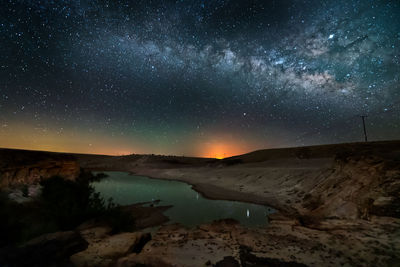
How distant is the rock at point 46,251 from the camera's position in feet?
17.8

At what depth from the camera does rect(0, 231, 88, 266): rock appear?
5.43 metres

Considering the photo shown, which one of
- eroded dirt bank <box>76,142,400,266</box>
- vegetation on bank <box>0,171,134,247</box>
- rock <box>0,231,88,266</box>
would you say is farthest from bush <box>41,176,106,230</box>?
eroded dirt bank <box>76,142,400,266</box>

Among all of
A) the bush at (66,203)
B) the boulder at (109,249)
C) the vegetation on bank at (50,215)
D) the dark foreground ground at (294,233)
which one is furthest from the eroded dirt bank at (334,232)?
the bush at (66,203)

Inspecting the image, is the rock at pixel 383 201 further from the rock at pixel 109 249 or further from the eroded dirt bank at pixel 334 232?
the rock at pixel 109 249

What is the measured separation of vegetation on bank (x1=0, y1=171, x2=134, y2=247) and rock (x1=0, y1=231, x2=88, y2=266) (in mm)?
2159

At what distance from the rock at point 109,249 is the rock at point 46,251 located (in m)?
0.33

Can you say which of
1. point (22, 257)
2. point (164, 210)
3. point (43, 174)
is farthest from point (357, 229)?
point (43, 174)

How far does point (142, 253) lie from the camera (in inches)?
277

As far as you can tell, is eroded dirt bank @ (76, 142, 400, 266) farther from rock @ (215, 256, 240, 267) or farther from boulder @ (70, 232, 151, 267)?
boulder @ (70, 232, 151, 267)

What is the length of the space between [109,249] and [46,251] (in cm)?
197

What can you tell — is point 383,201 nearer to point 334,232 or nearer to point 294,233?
point 334,232

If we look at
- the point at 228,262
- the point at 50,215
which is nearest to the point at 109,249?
the point at 228,262

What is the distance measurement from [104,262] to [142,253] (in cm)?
138

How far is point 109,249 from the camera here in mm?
7055
